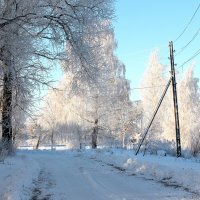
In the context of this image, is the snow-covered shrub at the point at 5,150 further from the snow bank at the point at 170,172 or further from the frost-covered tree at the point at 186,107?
the frost-covered tree at the point at 186,107

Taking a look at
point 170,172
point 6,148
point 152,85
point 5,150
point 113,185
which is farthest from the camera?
point 152,85

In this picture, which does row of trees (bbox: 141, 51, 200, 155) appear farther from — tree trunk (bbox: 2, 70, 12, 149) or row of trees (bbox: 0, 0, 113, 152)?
row of trees (bbox: 0, 0, 113, 152)

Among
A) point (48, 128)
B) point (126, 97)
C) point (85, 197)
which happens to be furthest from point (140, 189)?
point (48, 128)

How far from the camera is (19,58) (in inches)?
612

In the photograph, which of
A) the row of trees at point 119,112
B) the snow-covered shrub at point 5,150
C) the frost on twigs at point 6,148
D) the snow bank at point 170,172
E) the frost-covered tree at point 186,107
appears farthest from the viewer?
the frost-covered tree at point 186,107

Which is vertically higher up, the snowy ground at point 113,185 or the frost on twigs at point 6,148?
the frost on twigs at point 6,148

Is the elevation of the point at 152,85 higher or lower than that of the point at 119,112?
higher

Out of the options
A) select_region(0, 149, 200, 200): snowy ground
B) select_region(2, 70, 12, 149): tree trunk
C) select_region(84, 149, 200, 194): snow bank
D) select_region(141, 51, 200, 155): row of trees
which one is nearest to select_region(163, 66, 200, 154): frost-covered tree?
select_region(141, 51, 200, 155): row of trees

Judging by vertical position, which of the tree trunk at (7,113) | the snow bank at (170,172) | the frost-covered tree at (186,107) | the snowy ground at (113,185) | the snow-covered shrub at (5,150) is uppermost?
the frost-covered tree at (186,107)

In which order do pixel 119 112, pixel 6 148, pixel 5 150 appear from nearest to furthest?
pixel 5 150, pixel 6 148, pixel 119 112

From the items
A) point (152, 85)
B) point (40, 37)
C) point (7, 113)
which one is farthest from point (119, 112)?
point (40, 37)

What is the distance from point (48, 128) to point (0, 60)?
53881mm

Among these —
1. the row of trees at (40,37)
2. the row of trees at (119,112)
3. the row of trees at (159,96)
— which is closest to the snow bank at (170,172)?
the row of trees at (40,37)

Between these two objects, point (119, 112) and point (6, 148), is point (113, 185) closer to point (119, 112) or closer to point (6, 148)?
point (6, 148)
